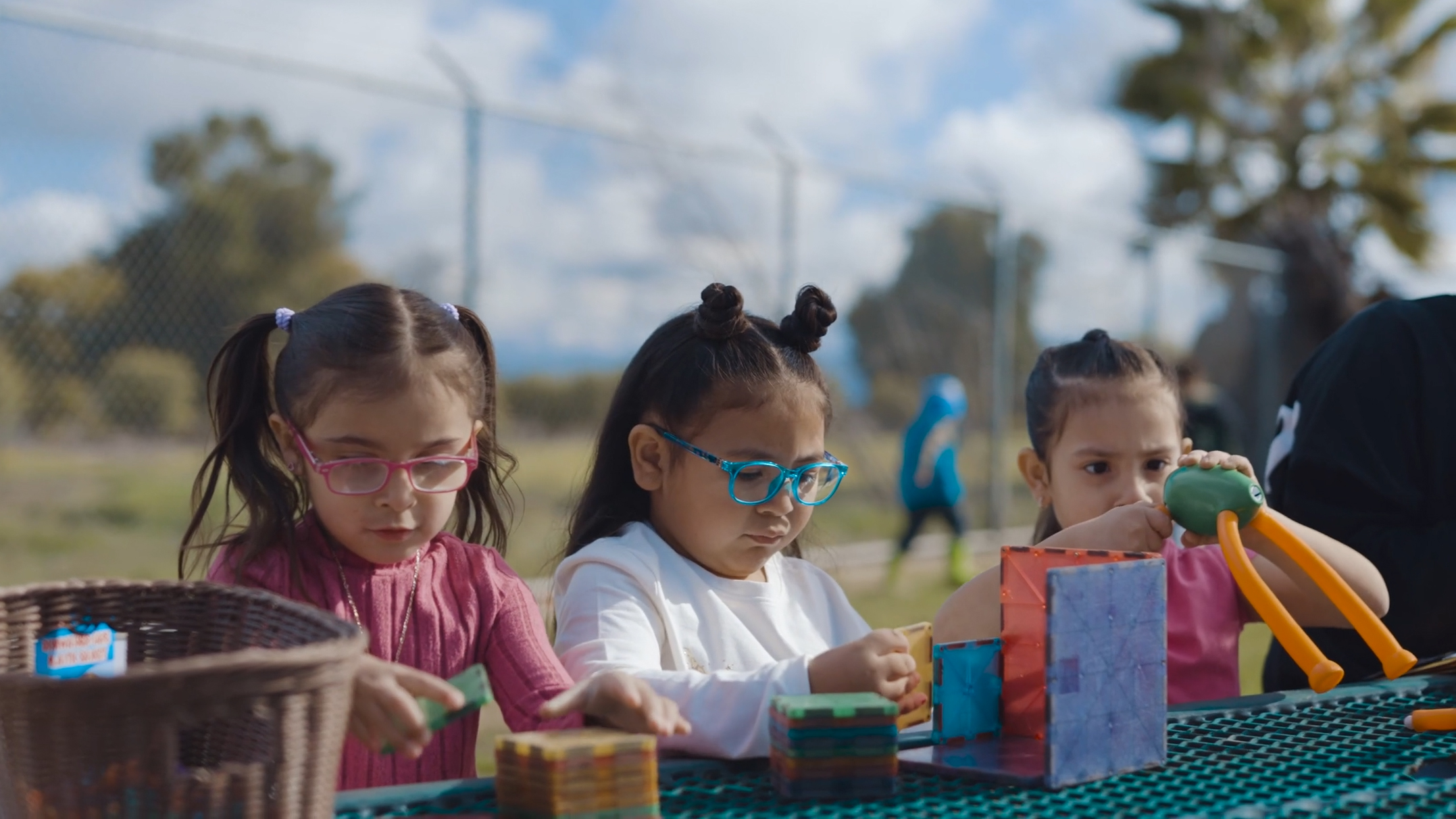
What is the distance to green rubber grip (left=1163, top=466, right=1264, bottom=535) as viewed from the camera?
1.32m

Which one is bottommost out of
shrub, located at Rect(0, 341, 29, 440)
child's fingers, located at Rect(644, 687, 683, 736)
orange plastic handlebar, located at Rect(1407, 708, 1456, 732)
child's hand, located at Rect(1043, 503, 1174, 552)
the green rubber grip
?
orange plastic handlebar, located at Rect(1407, 708, 1456, 732)

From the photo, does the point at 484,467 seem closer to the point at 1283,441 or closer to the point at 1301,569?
the point at 1301,569

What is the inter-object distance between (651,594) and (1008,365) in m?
7.50

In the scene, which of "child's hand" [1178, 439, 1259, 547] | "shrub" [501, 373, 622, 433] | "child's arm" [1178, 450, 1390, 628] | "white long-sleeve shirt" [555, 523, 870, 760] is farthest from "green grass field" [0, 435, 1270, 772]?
"child's hand" [1178, 439, 1259, 547]

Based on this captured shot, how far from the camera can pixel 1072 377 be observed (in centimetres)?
223

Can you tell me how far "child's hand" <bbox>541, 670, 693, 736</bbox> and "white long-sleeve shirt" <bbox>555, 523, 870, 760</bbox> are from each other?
13cm

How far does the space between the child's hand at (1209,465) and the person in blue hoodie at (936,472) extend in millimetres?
5876

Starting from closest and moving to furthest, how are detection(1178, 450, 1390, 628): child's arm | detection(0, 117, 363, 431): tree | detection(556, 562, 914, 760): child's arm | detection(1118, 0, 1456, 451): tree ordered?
detection(556, 562, 914, 760): child's arm, detection(1178, 450, 1390, 628): child's arm, detection(0, 117, 363, 431): tree, detection(1118, 0, 1456, 451): tree

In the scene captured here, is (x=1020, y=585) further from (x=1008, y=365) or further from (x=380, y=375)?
(x=1008, y=365)

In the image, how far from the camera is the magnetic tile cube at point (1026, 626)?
1247 mm

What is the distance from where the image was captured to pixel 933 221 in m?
8.43

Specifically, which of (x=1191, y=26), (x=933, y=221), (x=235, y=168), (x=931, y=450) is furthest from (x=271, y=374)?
(x=1191, y=26)

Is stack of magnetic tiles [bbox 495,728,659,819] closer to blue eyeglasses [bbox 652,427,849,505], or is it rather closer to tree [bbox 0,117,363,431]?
blue eyeglasses [bbox 652,427,849,505]

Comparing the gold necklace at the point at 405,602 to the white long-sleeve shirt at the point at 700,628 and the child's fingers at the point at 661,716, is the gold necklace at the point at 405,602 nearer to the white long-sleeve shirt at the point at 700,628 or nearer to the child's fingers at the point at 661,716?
the white long-sleeve shirt at the point at 700,628
